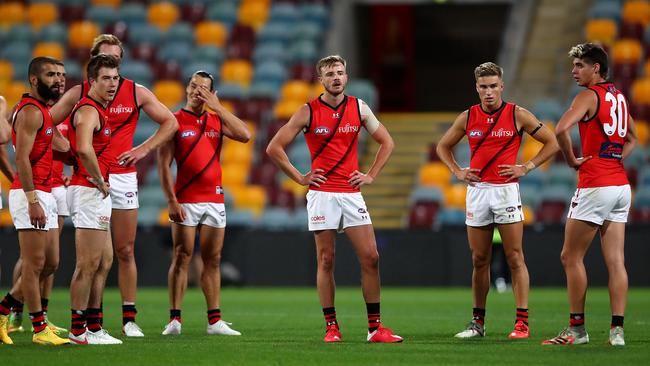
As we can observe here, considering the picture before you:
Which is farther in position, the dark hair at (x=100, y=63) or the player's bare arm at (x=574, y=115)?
the dark hair at (x=100, y=63)

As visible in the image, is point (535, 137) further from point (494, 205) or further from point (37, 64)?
point (37, 64)

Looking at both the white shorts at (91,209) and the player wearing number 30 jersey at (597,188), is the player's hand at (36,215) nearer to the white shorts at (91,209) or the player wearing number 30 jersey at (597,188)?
the white shorts at (91,209)

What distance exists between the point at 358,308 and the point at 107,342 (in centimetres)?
525

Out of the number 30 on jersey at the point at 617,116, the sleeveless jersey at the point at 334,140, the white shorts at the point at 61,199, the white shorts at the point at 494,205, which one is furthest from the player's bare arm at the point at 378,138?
the white shorts at the point at 61,199

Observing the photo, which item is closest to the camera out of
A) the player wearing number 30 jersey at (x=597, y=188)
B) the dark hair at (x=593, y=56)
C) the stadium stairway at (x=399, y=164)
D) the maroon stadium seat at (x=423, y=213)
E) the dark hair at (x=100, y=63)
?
the player wearing number 30 jersey at (x=597, y=188)

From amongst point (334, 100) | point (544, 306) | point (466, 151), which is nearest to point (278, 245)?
point (466, 151)

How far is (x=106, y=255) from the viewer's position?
31.3 feet

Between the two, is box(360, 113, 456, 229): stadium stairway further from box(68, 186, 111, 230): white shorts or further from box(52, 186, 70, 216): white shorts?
box(68, 186, 111, 230): white shorts

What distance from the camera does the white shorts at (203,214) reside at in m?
10.4

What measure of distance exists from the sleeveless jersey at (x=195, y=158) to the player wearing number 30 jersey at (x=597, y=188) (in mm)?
3379

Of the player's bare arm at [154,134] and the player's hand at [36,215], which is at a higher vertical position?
the player's bare arm at [154,134]

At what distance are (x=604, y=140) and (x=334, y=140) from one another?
2.20 metres

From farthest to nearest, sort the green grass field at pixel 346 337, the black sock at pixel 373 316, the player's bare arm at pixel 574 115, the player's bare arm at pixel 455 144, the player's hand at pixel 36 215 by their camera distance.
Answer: the player's bare arm at pixel 455 144 < the black sock at pixel 373 316 < the player's bare arm at pixel 574 115 < the player's hand at pixel 36 215 < the green grass field at pixel 346 337

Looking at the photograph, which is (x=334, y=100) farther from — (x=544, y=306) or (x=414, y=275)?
(x=414, y=275)
